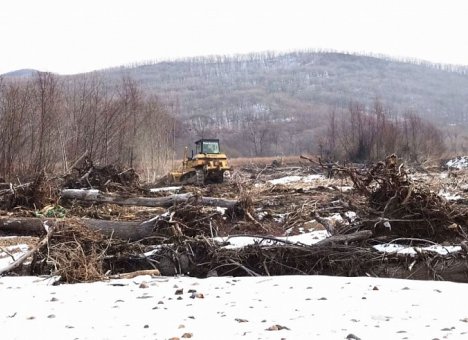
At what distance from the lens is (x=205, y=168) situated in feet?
73.3

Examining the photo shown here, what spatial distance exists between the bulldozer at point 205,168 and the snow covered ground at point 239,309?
16748 mm

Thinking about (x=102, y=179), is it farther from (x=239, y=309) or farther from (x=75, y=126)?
(x=239, y=309)

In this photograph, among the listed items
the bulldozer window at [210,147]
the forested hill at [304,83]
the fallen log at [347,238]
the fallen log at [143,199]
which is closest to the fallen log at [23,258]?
the fallen log at [143,199]

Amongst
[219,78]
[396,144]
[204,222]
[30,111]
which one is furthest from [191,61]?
[204,222]

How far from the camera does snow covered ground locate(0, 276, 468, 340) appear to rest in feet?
11.8

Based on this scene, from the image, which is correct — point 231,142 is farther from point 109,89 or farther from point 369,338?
point 369,338

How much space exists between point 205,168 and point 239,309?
18.2 metres

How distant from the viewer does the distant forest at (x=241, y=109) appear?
19.2 metres

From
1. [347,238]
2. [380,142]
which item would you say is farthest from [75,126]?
[380,142]

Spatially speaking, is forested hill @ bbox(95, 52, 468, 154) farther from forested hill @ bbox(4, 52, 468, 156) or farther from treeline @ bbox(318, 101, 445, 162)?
treeline @ bbox(318, 101, 445, 162)

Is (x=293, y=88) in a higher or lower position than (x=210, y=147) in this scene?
higher

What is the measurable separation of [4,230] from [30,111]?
1033cm

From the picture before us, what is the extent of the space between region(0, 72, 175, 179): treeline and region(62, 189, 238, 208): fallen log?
2061 mm

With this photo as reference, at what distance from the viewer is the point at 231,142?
104125 millimetres
